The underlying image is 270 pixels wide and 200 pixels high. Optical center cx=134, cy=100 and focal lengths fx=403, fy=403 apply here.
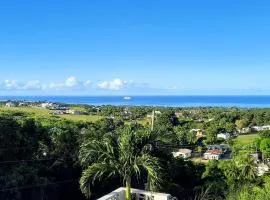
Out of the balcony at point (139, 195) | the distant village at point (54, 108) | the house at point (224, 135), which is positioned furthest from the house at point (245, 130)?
the balcony at point (139, 195)

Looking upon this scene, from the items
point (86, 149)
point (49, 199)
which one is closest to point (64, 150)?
point (49, 199)

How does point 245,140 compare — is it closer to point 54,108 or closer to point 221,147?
point 221,147

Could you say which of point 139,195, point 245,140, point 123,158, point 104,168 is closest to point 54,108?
point 245,140

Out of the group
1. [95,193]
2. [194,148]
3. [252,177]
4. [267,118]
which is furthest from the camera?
[267,118]

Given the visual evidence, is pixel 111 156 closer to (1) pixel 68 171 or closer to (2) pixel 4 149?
(1) pixel 68 171

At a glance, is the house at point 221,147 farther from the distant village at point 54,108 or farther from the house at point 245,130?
the distant village at point 54,108

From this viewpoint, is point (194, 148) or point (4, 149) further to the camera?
point (194, 148)

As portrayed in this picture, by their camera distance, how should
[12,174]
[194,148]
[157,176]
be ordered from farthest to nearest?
[194,148] < [12,174] < [157,176]

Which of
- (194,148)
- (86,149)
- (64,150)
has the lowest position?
(194,148)
